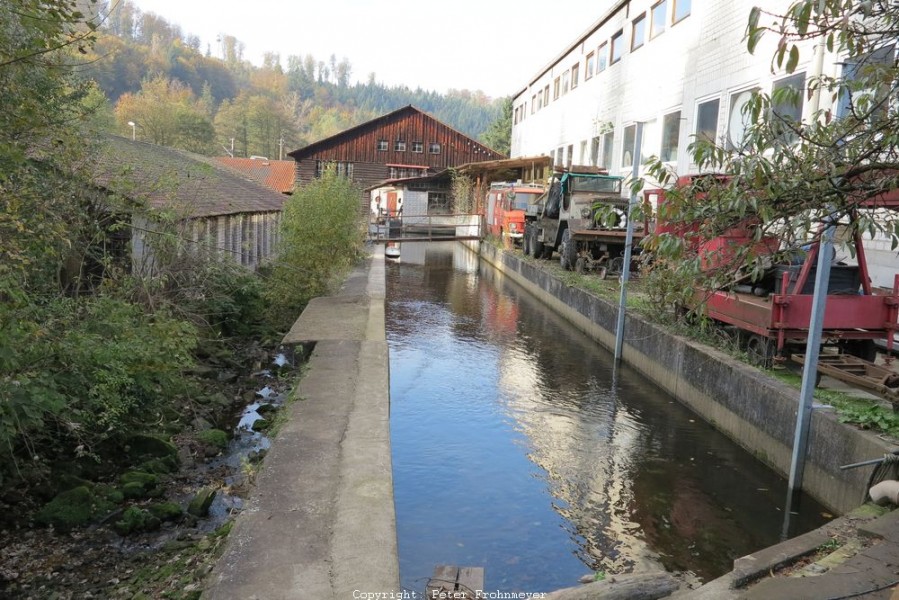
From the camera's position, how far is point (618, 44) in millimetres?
24266

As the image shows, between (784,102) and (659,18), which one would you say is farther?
(659,18)

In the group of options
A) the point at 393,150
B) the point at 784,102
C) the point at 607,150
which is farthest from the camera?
the point at 393,150

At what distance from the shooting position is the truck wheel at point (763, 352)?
342 inches

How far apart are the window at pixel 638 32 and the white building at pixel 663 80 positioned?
0.04 metres

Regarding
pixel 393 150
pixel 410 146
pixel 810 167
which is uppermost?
pixel 410 146

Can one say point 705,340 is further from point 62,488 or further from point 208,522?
point 62,488

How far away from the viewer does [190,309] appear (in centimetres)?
1077

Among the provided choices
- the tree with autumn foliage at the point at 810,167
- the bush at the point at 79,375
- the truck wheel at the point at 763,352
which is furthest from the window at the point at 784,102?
the truck wheel at the point at 763,352

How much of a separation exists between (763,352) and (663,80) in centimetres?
1303

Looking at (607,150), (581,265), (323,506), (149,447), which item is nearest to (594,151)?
(607,150)

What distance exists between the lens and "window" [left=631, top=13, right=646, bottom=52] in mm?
21784

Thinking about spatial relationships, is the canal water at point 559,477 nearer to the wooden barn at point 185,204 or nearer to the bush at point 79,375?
the bush at point 79,375

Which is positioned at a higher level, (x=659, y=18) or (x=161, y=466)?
(x=659, y=18)

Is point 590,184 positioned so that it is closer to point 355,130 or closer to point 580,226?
point 580,226
